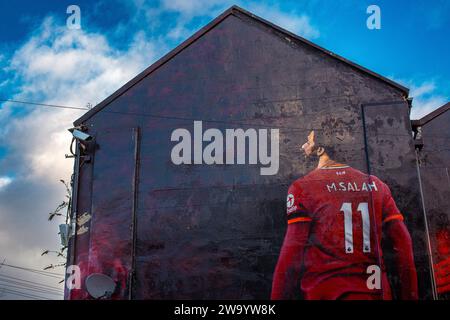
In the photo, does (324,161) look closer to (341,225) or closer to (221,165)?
(341,225)

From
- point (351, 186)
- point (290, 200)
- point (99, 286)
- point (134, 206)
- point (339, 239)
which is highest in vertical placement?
point (351, 186)

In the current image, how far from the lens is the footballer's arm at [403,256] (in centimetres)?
1347

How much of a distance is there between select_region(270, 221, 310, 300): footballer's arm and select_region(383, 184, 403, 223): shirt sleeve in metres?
2.18

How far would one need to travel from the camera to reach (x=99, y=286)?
14.7 metres

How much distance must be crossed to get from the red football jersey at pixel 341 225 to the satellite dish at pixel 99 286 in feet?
18.4

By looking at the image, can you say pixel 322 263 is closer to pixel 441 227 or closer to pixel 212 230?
pixel 212 230

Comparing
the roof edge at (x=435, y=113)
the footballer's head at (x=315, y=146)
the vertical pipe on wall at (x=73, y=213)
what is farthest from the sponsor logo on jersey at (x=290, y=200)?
the vertical pipe on wall at (x=73, y=213)

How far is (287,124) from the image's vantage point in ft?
50.8

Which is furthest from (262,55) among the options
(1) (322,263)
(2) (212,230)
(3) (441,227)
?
(3) (441,227)

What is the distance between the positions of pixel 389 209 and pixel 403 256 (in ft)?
4.36

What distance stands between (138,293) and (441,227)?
9.62m

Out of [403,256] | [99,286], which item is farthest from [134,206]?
[403,256]

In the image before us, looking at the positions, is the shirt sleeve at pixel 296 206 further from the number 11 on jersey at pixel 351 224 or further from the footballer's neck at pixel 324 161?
the number 11 on jersey at pixel 351 224

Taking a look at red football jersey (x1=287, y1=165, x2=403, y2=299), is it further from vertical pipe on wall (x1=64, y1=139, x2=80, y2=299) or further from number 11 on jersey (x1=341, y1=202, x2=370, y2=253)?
vertical pipe on wall (x1=64, y1=139, x2=80, y2=299)
